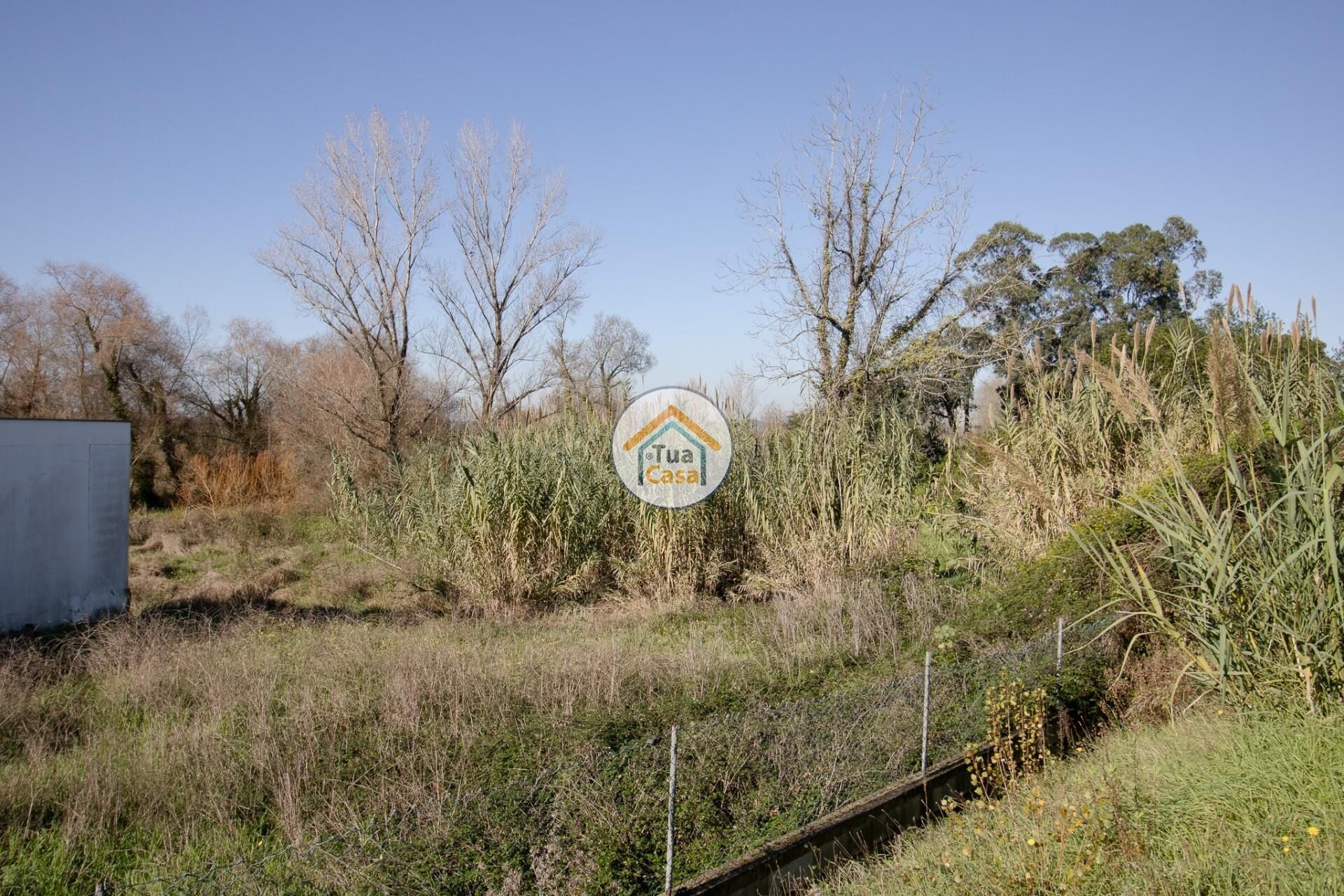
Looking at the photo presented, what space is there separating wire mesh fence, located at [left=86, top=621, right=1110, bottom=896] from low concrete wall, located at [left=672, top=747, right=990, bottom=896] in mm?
84

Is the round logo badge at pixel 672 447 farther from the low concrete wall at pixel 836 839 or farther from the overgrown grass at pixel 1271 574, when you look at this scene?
the overgrown grass at pixel 1271 574

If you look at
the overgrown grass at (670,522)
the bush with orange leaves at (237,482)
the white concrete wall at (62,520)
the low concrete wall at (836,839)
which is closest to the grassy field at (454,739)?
the low concrete wall at (836,839)

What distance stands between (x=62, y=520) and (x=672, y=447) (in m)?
6.57

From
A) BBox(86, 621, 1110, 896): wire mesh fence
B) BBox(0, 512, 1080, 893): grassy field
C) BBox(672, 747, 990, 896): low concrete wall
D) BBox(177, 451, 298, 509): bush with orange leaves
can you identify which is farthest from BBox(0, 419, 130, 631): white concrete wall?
BBox(177, 451, 298, 509): bush with orange leaves

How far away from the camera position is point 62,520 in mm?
9078

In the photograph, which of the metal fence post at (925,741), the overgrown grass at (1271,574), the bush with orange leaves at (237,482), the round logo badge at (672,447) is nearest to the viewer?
the overgrown grass at (1271,574)

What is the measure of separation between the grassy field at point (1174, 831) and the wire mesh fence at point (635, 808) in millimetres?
452

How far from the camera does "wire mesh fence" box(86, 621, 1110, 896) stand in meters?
2.95

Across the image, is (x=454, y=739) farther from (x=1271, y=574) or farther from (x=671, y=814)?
(x=1271, y=574)

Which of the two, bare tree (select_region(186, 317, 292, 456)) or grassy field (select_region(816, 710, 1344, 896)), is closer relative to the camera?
grassy field (select_region(816, 710, 1344, 896))

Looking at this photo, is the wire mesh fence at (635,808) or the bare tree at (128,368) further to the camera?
the bare tree at (128,368)

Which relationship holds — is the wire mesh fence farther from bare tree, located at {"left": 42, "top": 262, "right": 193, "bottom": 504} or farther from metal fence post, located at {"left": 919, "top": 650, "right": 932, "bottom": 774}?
bare tree, located at {"left": 42, "top": 262, "right": 193, "bottom": 504}

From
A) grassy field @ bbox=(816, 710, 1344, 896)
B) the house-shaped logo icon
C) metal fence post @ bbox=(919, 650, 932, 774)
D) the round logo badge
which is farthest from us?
the house-shaped logo icon

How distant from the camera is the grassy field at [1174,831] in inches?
103
